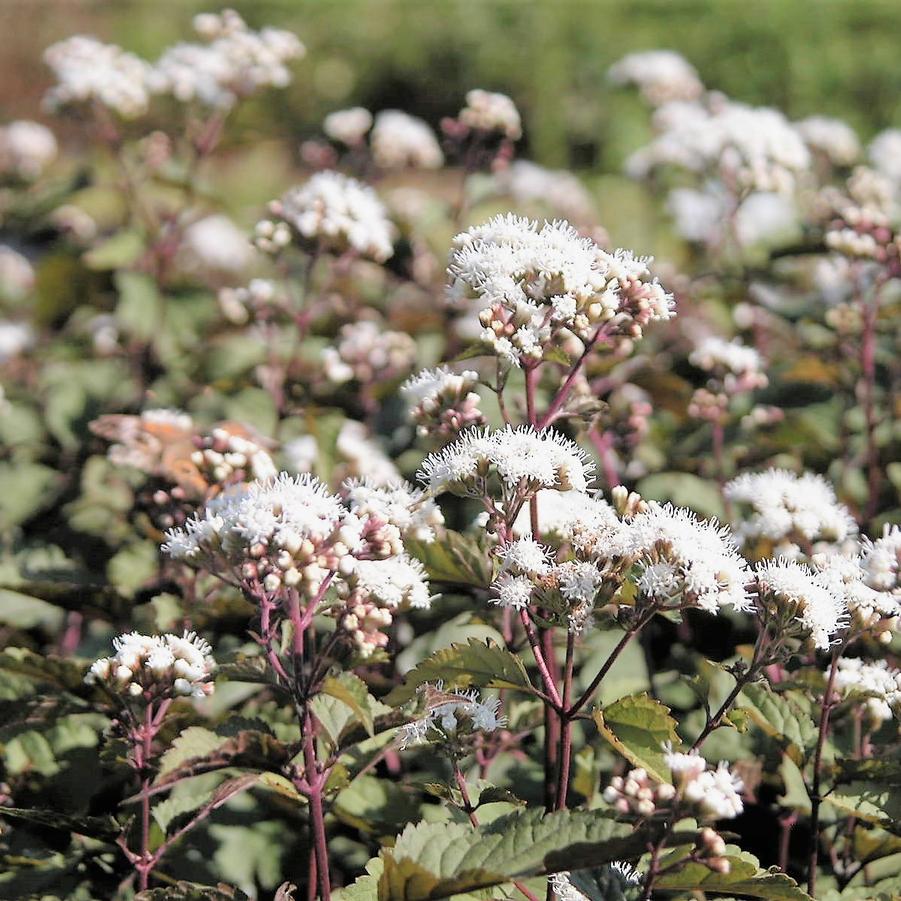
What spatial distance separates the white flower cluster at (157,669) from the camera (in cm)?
203


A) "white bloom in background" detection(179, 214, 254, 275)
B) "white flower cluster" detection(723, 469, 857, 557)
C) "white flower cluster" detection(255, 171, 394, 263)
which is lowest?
"white flower cluster" detection(723, 469, 857, 557)

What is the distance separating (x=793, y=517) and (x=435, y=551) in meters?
0.89

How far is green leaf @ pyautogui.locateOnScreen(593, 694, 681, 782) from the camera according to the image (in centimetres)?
192

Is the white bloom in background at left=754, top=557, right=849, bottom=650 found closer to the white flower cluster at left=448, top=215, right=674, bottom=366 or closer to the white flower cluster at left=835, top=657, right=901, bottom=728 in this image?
the white flower cluster at left=835, top=657, right=901, bottom=728

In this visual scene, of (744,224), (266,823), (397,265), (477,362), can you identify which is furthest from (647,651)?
(744,224)

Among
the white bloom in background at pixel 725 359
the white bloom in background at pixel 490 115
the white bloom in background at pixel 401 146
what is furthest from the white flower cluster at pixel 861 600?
the white bloom in background at pixel 401 146

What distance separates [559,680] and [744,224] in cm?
361

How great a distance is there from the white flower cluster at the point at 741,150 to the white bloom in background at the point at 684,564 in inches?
94.7

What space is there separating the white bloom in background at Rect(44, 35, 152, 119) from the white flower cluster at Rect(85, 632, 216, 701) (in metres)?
2.67

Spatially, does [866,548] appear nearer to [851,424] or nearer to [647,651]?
[647,651]

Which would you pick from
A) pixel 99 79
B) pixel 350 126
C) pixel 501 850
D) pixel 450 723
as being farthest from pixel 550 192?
pixel 501 850

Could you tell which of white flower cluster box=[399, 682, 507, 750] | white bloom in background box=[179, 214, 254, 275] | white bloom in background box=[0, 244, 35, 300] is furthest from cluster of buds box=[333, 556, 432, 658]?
white bloom in background box=[179, 214, 254, 275]

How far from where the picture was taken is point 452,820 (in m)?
2.03

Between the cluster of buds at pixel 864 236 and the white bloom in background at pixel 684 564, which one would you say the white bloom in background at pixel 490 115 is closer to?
the cluster of buds at pixel 864 236
